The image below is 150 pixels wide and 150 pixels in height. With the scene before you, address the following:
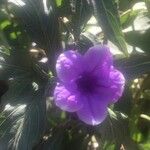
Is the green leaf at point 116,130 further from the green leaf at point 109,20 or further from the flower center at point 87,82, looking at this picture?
the green leaf at point 109,20

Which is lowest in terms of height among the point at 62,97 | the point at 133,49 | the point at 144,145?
the point at 144,145

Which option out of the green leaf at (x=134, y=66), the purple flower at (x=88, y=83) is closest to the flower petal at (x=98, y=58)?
the purple flower at (x=88, y=83)

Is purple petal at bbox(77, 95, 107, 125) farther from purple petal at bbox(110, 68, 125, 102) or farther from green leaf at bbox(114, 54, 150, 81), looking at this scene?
green leaf at bbox(114, 54, 150, 81)

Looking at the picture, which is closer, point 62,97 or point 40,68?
point 62,97


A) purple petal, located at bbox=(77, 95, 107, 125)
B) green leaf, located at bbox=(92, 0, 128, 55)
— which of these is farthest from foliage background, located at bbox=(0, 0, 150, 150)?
purple petal, located at bbox=(77, 95, 107, 125)

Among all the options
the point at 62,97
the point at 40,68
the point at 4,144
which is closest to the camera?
the point at 62,97

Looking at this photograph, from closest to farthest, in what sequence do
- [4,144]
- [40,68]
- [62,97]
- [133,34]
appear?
1. [62,97]
2. [4,144]
3. [40,68]
4. [133,34]

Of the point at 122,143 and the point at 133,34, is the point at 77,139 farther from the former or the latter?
the point at 133,34

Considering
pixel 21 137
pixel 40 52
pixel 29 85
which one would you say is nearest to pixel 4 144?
pixel 21 137
